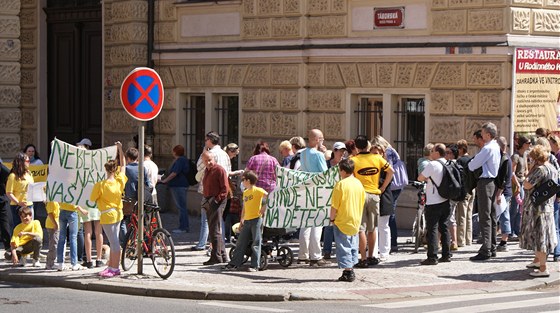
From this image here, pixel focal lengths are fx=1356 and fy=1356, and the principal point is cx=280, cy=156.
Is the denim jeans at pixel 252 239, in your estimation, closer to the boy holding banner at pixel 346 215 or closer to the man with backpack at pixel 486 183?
the boy holding banner at pixel 346 215

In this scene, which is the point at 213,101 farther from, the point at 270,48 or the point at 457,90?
the point at 457,90

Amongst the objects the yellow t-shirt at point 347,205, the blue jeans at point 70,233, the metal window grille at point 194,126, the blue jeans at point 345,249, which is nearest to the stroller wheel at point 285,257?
the blue jeans at point 345,249

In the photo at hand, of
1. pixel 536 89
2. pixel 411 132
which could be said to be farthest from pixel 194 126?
pixel 536 89

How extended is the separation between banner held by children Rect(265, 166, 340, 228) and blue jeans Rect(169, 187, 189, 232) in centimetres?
526

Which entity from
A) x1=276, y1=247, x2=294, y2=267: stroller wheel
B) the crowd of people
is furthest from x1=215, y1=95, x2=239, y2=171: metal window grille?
x1=276, y1=247, x2=294, y2=267: stroller wheel

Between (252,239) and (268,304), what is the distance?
7.82 ft

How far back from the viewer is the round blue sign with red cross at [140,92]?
17.0 meters

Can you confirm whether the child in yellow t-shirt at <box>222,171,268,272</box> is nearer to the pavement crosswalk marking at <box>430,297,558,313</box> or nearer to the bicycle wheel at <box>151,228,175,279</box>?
the bicycle wheel at <box>151,228,175,279</box>

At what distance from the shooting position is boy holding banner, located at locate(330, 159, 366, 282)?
16.7 m

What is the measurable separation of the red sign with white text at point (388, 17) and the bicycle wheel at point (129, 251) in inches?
262

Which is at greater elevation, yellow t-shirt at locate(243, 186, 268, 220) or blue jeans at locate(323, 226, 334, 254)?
yellow t-shirt at locate(243, 186, 268, 220)

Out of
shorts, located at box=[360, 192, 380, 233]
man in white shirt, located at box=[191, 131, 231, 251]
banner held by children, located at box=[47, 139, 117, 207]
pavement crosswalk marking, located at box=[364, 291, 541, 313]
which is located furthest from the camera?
man in white shirt, located at box=[191, 131, 231, 251]

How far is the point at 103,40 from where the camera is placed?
27906 mm

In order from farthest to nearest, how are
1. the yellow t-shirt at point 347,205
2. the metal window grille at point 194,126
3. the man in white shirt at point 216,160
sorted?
the metal window grille at point 194,126 < the man in white shirt at point 216,160 < the yellow t-shirt at point 347,205
